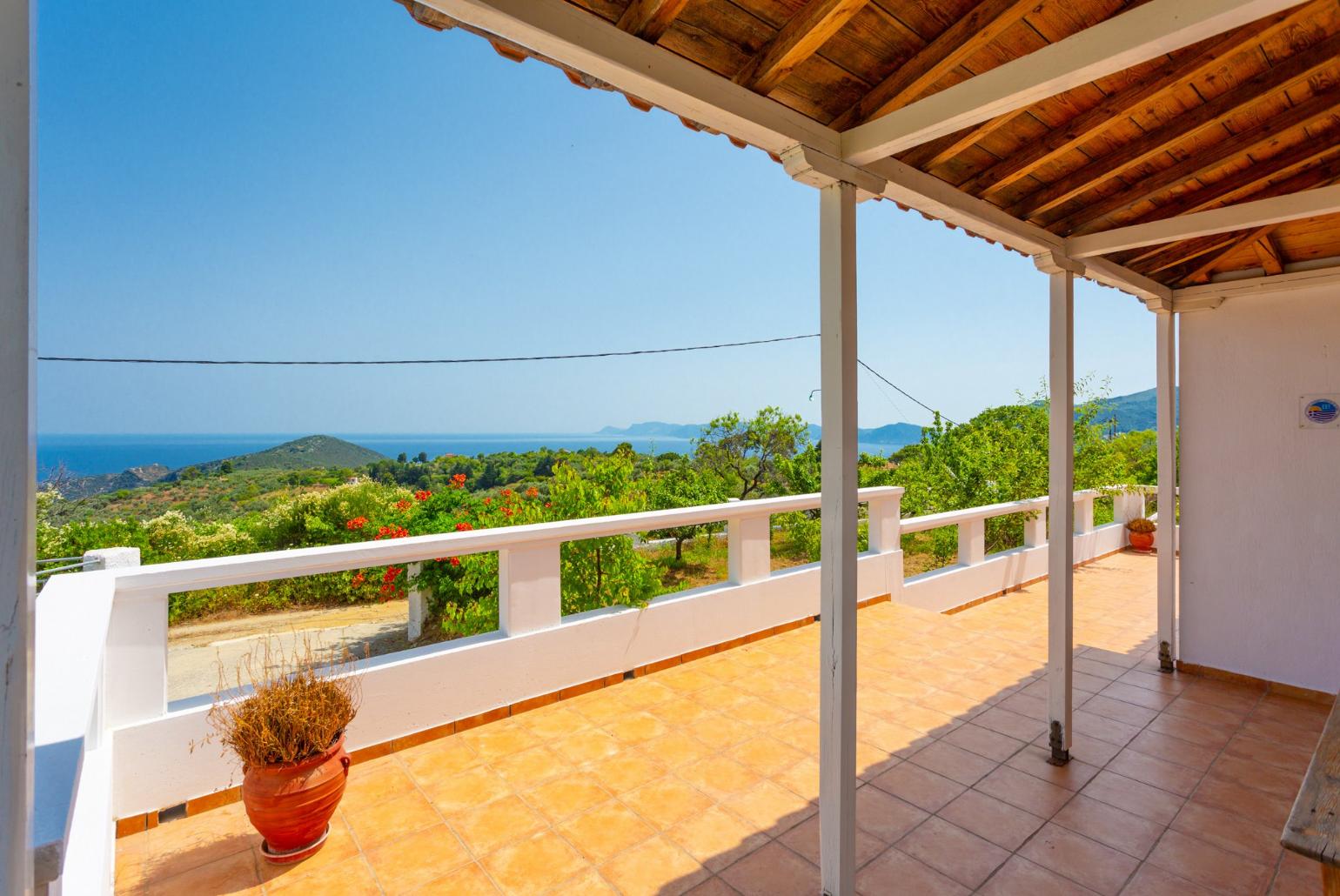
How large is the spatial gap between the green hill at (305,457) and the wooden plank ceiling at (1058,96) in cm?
1452

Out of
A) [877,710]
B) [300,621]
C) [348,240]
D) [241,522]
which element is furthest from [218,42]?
[877,710]

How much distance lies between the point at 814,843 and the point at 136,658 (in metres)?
2.73

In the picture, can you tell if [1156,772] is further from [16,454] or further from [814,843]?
[16,454]

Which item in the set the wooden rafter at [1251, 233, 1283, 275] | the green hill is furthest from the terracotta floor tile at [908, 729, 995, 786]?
the green hill

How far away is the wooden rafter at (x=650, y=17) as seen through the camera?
153 centimetres

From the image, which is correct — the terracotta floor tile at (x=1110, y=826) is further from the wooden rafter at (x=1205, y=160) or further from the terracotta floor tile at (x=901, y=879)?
the wooden rafter at (x=1205, y=160)

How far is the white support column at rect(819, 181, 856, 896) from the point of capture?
2082 millimetres

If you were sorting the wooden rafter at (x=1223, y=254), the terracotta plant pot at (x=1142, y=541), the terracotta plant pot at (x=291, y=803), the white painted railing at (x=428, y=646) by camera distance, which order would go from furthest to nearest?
1. the terracotta plant pot at (x=1142, y=541)
2. the wooden rafter at (x=1223, y=254)
3. the terracotta plant pot at (x=291, y=803)
4. the white painted railing at (x=428, y=646)

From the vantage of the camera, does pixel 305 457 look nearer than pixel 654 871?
No

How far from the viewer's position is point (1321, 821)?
4.36ft

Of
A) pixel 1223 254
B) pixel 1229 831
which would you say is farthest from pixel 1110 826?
pixel 1223 254

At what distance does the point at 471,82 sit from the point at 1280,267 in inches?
908

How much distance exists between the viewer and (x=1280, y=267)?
12.4ft

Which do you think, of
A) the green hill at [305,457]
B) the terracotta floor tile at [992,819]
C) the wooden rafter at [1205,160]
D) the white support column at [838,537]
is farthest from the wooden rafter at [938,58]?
the green hill at [305,457]
